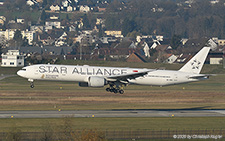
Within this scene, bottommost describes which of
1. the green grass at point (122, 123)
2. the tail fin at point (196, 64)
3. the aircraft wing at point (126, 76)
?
the green grass at point (122, 123)

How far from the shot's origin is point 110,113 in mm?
77062

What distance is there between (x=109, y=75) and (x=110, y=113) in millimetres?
7056

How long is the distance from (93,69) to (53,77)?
625 cm

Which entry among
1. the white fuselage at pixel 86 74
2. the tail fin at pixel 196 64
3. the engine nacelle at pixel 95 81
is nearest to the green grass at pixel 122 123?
the engine nacelle at pixel 95 81

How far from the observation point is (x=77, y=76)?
261ft

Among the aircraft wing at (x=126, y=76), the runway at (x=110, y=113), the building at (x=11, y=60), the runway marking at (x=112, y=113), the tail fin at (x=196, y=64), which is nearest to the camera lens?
the runway at (x=110, y=113)

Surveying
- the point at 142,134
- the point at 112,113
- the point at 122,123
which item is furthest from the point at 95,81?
the point at 142,134

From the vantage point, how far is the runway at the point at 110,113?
73.6 m

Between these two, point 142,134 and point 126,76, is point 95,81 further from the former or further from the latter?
point 142,134

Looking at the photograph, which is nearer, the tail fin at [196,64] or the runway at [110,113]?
the runway at [110,113]

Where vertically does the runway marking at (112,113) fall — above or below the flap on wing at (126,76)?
below

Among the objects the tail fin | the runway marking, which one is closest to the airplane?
the tail fin

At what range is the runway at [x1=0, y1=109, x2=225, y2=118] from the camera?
7356cm

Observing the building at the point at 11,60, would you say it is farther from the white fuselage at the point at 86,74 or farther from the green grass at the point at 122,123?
the green grass at the point at 122,123
